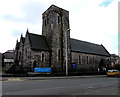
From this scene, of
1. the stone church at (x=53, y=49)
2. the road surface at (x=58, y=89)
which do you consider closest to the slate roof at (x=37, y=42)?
the stone church at (x=53, y=49)

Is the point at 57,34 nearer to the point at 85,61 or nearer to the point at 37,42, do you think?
the point at 37,42

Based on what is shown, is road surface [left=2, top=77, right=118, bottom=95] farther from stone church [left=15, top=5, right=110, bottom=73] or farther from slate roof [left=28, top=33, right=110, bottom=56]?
slate roof [left=28, top=33, right=110, bottom=56]

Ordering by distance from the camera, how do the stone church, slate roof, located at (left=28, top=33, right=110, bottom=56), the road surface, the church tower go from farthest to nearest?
the church tower → slate roof, located at (left=28, top=33, right=110, bottom=56) → the stone church → the road surface

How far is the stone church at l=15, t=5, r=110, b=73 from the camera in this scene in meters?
34.9

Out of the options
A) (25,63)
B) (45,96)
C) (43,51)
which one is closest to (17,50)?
(25,63)

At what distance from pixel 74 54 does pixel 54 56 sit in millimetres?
7714

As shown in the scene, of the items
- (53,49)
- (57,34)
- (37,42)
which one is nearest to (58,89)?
(53,49)

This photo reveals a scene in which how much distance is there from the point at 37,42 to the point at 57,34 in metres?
5.96

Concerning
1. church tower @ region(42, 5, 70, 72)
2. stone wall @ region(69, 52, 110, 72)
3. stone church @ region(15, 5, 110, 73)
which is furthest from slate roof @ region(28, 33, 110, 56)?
church tower @ region(42, 5, 70, 72)

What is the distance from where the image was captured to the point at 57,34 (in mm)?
38375

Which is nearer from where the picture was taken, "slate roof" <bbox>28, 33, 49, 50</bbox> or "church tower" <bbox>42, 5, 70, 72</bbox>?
"slate roof" <bbox>28, 33, 49, 50</bbox>

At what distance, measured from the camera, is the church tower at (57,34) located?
3688cm

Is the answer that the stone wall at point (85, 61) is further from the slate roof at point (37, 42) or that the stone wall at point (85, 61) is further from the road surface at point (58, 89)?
the road surface at point (58, 89)

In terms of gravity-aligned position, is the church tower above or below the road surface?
above
